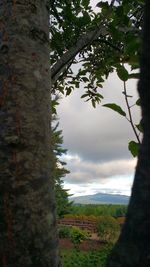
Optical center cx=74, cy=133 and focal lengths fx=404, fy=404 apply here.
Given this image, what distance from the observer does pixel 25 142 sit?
1553 millimetres

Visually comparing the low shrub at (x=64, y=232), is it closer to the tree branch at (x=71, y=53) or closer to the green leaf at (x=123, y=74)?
the tree branch at (x=71, y=53)

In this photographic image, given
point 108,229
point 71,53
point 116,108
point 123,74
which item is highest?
point 108,229

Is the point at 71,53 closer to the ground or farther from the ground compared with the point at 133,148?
farther from the ground

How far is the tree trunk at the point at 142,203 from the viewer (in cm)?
83

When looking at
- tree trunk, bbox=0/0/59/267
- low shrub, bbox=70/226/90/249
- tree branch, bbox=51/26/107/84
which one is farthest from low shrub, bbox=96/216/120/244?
tree trunk, bbox=0/0/59/267

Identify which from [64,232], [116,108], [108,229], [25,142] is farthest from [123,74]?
[64,232]

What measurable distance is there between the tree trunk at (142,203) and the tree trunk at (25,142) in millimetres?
656

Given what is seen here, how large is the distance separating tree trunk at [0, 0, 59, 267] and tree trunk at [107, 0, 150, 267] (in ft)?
2.15

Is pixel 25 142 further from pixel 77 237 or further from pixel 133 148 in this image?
pixel 77 237

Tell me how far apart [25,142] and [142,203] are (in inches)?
31.2

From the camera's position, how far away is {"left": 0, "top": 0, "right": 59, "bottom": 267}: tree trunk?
57.6 inches

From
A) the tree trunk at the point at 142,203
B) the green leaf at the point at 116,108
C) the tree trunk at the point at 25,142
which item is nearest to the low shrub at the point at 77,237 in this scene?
the green leaf at the point at 116,108

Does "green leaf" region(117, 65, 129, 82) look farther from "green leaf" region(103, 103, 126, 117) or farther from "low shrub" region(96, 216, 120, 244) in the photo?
"low shrub" region(96, 216, 120, 244)

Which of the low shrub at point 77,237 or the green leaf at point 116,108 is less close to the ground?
the low shrub at point 77,237
